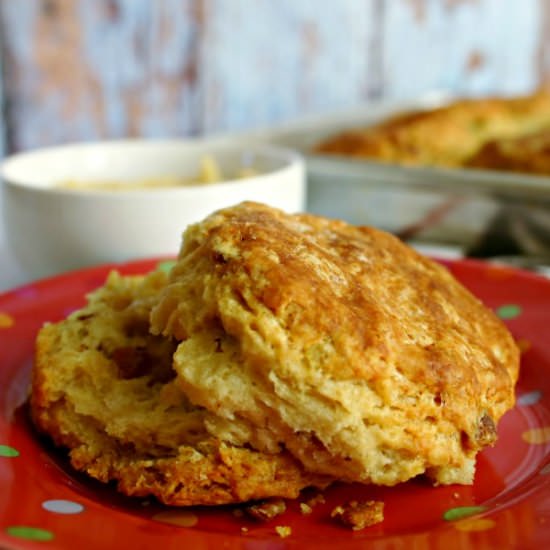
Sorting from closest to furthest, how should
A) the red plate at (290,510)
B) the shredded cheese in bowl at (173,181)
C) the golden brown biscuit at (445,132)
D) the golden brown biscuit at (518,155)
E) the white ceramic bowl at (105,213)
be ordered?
the red plate at (290,510) → the white ceramic bowl at (105,213) → the shredded cheese in bowl at (173,181) → the golden brown biscuit at (518,155) → the golden brown biscuit at (445,132)

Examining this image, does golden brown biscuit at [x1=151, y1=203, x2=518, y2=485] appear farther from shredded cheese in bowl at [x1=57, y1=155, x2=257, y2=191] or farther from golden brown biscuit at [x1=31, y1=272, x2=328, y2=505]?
shredded cheese in bowl at [x1=57, y1=155, x2=257, y2=191]

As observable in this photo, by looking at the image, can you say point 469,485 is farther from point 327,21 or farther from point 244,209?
point 327,21

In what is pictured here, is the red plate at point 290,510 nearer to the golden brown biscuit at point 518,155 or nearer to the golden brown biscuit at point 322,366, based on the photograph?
the golden brown biscuit at point 322,366

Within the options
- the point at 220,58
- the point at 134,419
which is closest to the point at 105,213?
the point at 134,419

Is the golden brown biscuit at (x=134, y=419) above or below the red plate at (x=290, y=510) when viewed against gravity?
above

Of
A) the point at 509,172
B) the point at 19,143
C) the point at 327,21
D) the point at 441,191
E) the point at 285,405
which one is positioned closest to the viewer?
the point at 285,405

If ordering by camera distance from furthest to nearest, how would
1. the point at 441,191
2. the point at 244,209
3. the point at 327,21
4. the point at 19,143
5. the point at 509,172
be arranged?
the point at 327,21 < the point at 19,143 < the point at 509,172 < the point at 441,191 < the point at 244,209

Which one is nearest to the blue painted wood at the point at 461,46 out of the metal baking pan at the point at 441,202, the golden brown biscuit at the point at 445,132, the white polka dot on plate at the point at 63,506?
the golden brown biscuit at the point at 445,132

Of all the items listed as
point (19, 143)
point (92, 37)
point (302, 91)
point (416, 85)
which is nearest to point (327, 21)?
point (302, 91)
